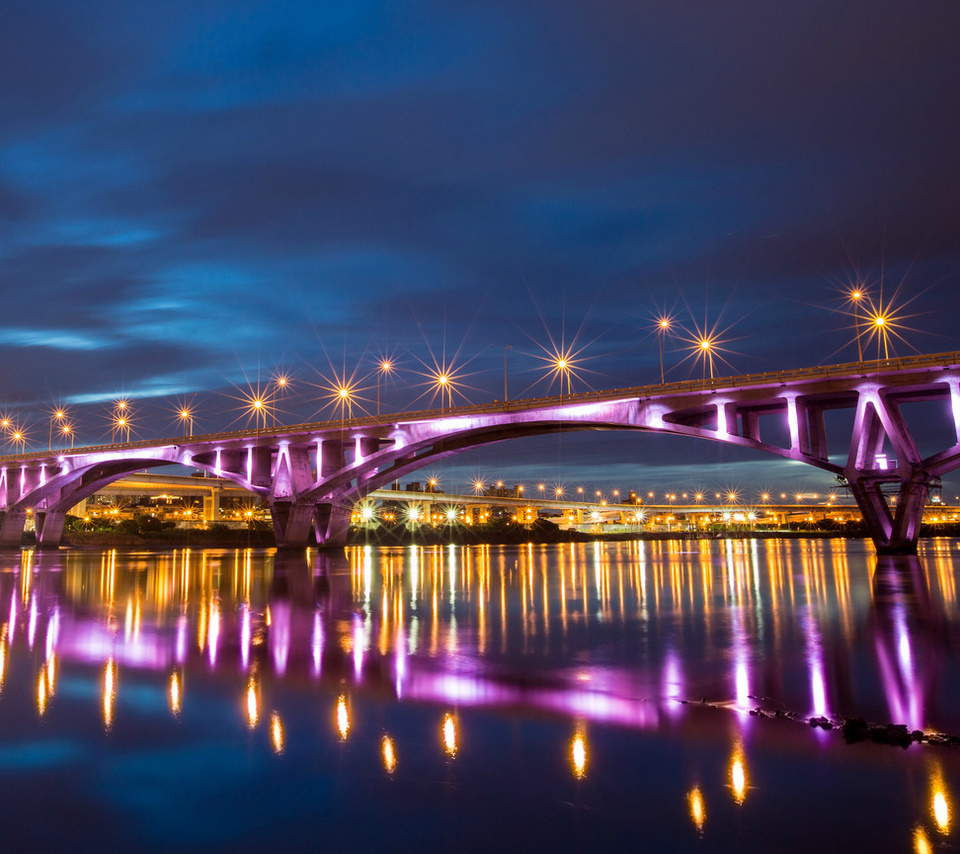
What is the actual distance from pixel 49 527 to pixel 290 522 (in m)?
47.8

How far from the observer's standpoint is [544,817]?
600cm

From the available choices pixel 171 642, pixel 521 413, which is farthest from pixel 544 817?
pixel 521 413

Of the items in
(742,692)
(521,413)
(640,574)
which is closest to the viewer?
(742,692)

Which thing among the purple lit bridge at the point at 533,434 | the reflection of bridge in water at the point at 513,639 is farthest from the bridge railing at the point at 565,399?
the reflection of bridge in water at the point at 513,639

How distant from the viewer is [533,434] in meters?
70.5

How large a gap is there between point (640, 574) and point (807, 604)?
55.6 feet

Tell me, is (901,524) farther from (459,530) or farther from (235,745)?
(459,530)

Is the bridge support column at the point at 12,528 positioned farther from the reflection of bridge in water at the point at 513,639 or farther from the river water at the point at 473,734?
the river water at the point at 473,734

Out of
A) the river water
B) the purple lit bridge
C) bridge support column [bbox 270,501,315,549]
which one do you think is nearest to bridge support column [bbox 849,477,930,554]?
the purple lit bridge

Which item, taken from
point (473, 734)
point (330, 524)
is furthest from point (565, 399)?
point (473, 734)

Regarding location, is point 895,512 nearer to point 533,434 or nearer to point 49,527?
point 533,434

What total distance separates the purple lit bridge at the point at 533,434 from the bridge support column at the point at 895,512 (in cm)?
9

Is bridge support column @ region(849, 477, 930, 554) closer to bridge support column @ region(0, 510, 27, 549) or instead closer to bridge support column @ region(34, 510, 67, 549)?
bridge support column @ region(34, 510, 67, 549)

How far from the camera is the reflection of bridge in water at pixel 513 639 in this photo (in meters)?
10.4
